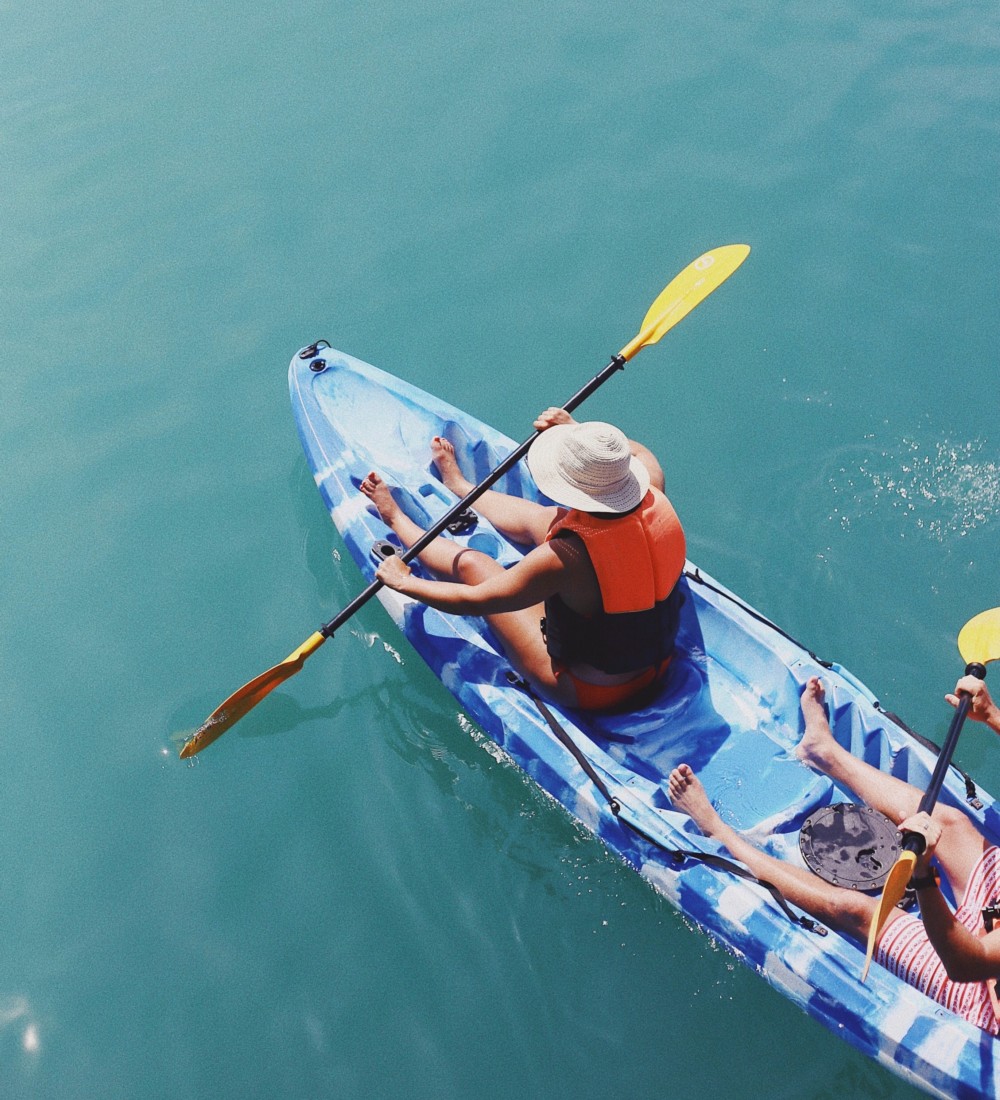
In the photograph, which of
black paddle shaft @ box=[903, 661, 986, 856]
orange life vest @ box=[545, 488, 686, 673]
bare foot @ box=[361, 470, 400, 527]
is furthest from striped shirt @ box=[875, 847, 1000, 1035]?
bare foot @ box=[361, 470, 400, 527]

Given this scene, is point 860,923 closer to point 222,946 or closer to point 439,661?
point 439,661

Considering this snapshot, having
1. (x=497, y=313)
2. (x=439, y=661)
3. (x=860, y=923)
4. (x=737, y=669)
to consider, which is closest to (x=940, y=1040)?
(x=860, y=923)

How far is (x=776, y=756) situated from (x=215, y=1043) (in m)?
2.29

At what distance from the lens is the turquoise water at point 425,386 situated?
160 inches

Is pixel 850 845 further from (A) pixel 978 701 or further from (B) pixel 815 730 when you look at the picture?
(A) pixel 978 701

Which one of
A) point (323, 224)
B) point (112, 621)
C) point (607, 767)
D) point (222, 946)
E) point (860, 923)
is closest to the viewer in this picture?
point (860, 923)

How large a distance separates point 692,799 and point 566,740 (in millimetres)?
490

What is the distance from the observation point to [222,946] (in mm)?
4277

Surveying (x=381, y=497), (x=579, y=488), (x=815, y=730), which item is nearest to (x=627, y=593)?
(x=579, y=488)

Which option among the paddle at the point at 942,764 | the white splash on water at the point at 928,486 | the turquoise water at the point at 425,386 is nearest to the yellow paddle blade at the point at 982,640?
the paddle at the point at 942,764

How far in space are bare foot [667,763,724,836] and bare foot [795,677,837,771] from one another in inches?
15.7

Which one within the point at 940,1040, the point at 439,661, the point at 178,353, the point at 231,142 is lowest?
the point at 940,1040

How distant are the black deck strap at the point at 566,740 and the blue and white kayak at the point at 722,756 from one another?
16mm

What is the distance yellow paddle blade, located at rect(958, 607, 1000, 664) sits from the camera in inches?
141
